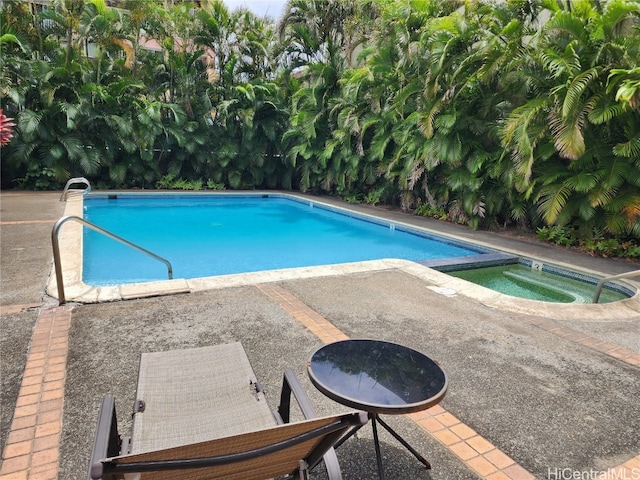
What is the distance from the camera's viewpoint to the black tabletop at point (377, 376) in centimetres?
204

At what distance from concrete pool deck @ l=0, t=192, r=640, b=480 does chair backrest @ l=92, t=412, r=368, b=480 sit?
2.74 ft

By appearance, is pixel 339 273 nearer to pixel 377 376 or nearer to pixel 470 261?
pixel 470 261

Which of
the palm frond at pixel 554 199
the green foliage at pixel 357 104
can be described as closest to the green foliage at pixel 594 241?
the green foliage at pixel 357 104

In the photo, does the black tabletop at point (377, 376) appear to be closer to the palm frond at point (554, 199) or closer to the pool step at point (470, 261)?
the pool step at point (470, 261)

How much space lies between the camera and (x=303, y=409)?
1.92 metres

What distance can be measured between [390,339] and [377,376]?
1.73m

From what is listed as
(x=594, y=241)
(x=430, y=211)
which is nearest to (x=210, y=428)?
(x=594, y=241)

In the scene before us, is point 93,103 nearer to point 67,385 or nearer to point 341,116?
point 341,116

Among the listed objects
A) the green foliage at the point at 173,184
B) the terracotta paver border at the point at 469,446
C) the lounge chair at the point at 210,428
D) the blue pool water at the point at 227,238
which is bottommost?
the blue pool water at the point at 227,238

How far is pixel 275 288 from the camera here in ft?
17.2

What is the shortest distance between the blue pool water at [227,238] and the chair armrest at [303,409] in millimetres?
5759

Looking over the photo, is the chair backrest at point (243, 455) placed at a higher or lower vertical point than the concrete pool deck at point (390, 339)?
higher

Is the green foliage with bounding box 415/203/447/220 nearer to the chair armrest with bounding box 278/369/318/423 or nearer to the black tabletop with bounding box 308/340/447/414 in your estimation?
the black tabletop with bounding box 308/340/447/414

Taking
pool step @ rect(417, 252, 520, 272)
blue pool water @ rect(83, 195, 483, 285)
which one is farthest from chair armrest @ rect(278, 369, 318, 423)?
blue pool water @ rect(83, 195, 483, 285)
